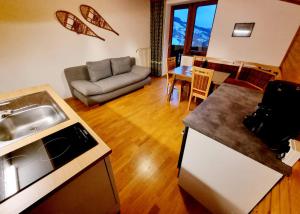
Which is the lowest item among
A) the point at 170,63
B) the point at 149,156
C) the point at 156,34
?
the point at 149,156

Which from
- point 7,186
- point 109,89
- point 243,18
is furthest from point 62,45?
point 243,18

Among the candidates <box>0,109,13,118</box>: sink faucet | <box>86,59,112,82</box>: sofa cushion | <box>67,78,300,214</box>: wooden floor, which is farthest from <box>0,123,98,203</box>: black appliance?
<box>86,59,112,82</box>: sofa cushion

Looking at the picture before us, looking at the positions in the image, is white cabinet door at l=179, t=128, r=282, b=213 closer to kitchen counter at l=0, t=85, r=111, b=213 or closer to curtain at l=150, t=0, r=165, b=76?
kitchen counter at l=0, t=85, r=111, b=213

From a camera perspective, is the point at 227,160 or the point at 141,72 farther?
Result: the point at 141,72

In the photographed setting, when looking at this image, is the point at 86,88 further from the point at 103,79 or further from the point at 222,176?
the point at 222,176

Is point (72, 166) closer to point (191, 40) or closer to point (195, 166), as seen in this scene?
point (195, 166)

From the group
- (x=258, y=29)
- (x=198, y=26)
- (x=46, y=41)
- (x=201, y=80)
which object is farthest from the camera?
(x=198, y=26)

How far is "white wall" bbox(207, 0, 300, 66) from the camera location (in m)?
2.58

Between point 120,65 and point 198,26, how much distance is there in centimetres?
245

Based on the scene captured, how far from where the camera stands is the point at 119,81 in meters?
3.08

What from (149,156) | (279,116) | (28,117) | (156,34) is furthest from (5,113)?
(156,34)

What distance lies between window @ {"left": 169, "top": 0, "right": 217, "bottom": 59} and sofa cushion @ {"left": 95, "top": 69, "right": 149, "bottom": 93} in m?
1.78

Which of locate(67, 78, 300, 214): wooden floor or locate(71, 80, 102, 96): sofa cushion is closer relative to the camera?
locate(67, 78, 300, 214): wooden floor

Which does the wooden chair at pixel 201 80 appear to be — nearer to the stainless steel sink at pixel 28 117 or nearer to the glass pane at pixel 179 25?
the stainless steel sink at pixel 28 117
